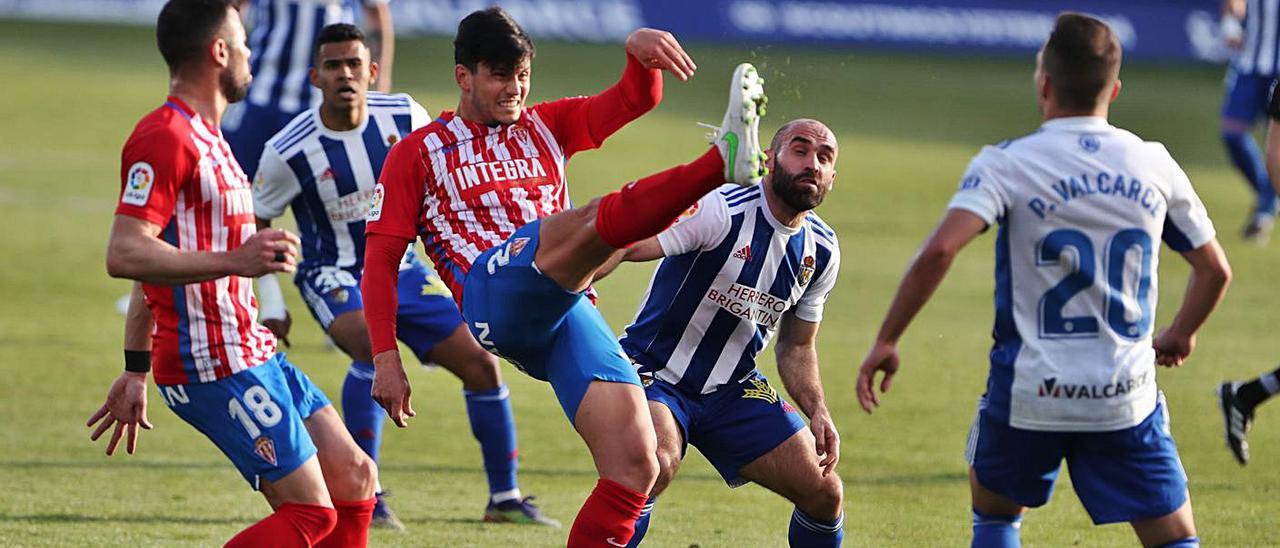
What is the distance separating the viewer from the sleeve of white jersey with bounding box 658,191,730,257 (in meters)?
5.18

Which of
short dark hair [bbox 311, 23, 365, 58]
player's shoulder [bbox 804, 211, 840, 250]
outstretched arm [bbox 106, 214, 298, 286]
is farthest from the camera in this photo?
short dark hair [bbox 311, 23, 365, 58]

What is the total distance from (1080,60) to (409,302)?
3.14 metres

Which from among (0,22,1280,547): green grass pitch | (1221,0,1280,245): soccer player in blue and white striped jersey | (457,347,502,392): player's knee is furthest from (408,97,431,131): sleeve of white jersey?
(1221,0,1280,245): soccer player in blue and white striped jersey

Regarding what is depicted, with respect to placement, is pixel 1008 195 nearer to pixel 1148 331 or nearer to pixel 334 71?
pixel 1148 331

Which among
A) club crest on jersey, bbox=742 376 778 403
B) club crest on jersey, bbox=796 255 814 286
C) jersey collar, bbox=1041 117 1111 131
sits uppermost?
jersey collar, bbox=1041 117 1111 131

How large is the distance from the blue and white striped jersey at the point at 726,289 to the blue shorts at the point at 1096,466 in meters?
0.93

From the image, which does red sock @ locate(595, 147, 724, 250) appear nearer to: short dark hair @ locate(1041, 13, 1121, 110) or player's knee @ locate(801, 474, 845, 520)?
short dark hair @ locate(1041, 13, 1121, 110)

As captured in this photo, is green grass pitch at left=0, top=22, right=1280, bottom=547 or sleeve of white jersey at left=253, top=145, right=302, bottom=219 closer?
green grass pitch at left=0, top=22, right=1280, bottom=547

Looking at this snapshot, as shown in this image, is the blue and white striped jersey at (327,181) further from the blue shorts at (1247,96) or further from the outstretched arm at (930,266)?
the blue shorts at (1247,96)

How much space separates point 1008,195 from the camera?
4.43 m

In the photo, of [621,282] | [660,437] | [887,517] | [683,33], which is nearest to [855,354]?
[621,282]

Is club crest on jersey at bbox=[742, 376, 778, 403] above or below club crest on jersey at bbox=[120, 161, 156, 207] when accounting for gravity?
below

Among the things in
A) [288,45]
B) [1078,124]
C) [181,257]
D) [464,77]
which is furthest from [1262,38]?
[181,257]

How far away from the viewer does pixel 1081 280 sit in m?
4.43
